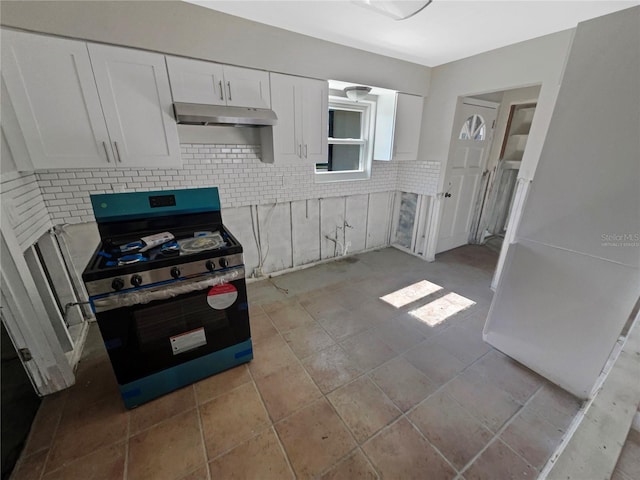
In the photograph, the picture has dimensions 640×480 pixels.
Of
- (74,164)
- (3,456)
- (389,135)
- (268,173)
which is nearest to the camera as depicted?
(3,456)

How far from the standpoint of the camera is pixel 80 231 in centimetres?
233

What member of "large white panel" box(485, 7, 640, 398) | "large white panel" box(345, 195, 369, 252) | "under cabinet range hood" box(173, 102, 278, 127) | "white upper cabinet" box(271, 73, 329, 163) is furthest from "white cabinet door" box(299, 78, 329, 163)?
"large white panel" box(485, 7, 640, 398)

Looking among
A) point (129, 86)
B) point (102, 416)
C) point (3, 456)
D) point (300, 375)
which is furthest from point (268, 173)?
point (3, 456)

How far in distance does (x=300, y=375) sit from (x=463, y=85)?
12.2 feet

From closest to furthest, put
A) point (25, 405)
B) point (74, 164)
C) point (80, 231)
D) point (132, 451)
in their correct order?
point (132, 451) < point (25, 405) < point (74, 164) < point (80, 231)

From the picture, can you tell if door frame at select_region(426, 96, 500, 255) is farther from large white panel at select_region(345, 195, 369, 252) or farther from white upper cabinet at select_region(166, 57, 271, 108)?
white upper cabinet at select_region(166, 57, 271, 108)

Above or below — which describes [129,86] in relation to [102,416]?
above

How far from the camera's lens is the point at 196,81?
2168 millimetres

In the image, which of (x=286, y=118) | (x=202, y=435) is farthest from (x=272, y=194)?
(x=202, y=435)

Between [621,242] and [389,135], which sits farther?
[389,135]

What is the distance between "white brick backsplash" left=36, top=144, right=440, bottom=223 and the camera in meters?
2.20

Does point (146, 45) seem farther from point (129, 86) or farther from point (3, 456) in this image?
point (3, 456)

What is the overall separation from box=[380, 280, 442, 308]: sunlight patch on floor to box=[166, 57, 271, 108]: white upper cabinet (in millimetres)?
2435

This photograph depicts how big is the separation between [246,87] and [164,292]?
1909 mm
